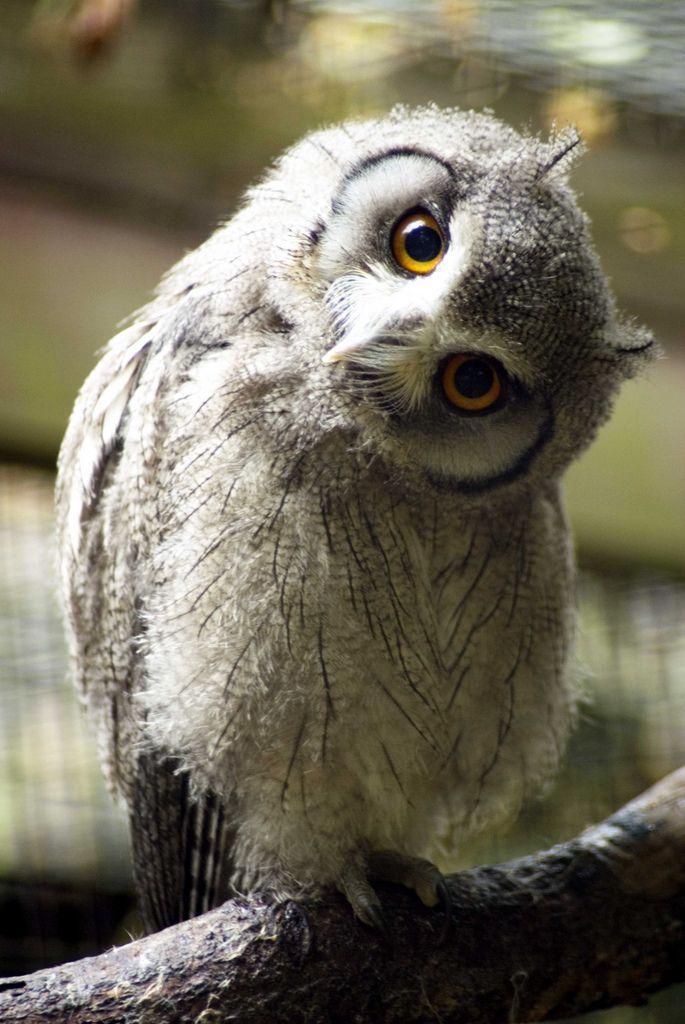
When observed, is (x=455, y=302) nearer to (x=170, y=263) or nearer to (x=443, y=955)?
(x=443, y=955)

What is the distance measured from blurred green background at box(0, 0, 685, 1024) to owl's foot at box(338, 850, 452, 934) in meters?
1.21

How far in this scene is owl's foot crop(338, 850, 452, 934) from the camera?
174cm

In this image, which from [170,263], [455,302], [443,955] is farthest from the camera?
[170,263]

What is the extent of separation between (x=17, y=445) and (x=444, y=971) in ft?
6.99

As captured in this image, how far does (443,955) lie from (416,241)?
114 centimetres

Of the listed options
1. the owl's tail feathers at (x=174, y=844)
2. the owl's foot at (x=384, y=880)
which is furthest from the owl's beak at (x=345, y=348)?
the owl's foot at (x=384, y=880)

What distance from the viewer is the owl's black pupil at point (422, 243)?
1.53m

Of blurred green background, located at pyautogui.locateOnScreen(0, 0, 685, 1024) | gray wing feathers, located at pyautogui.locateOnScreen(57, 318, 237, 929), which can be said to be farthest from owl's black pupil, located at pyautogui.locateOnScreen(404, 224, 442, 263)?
blurred green background, located at pyautogui.locateOnScreen(0, 0, 685, 1024)

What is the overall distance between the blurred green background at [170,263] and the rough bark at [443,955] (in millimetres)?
1000

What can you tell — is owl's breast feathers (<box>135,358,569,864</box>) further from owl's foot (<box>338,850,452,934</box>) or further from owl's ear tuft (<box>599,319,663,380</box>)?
owl's ear tuft (<box>599,319,663,380</box>)

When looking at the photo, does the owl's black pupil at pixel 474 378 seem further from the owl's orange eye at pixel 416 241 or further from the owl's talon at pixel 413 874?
the owl's talon at pixel 413 874

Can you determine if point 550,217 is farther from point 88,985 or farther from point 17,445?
point 17,445

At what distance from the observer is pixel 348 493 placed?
163cm

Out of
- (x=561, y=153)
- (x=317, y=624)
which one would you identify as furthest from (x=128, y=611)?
(x=561, y=153)
